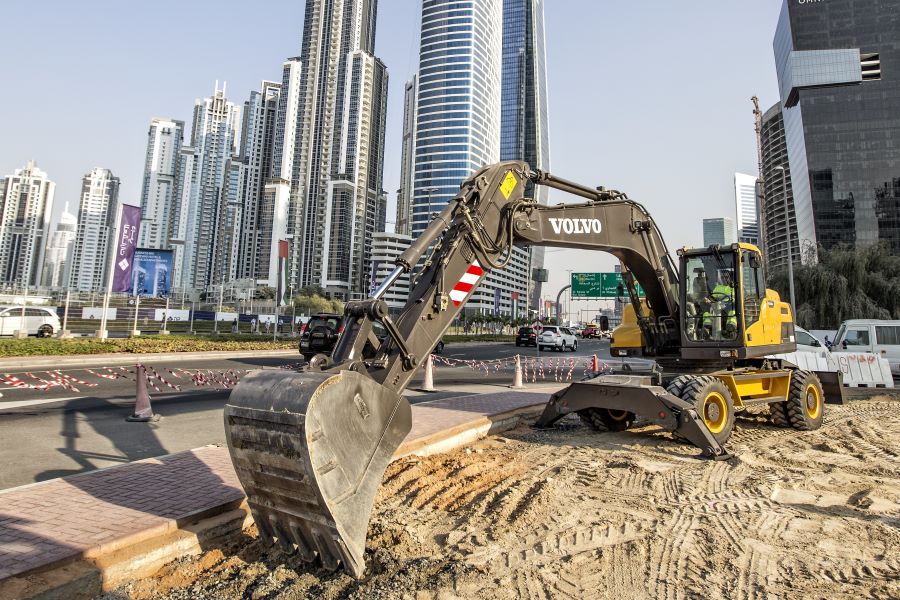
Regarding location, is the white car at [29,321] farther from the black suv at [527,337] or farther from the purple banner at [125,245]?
the black suv at [527,337]

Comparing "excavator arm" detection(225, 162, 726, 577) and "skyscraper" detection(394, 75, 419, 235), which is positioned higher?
"skyscraper" detection(394, 75, 419, 235)

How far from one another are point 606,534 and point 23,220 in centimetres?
16952

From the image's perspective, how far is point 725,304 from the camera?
802cm

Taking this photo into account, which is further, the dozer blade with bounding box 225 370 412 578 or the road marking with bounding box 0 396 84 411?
the road marking with bounding box 0 396 84 411

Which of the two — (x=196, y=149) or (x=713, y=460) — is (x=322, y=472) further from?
(x=196, y=149)

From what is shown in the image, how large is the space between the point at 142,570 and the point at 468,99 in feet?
430

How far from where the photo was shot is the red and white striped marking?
4629mm

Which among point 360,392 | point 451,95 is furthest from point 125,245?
point 451,95

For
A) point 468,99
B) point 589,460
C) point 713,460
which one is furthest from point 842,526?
point 468,99

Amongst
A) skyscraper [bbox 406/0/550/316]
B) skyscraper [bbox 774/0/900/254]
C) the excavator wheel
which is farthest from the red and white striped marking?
skyscraper [bbox 406/0/550/316]

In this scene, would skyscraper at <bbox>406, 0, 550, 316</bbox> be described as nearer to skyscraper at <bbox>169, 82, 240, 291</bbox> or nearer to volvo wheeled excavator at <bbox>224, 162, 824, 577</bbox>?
skyscraper at <bbox>169, 82, 240, 291</bbox>

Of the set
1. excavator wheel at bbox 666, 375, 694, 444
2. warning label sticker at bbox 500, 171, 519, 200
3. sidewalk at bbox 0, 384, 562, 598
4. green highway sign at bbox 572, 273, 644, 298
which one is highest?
green highway sign at bbox 572, 273, 644, 298

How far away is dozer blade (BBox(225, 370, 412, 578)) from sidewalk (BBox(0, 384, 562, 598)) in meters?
0.82

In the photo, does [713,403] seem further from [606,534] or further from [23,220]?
[23,220]
